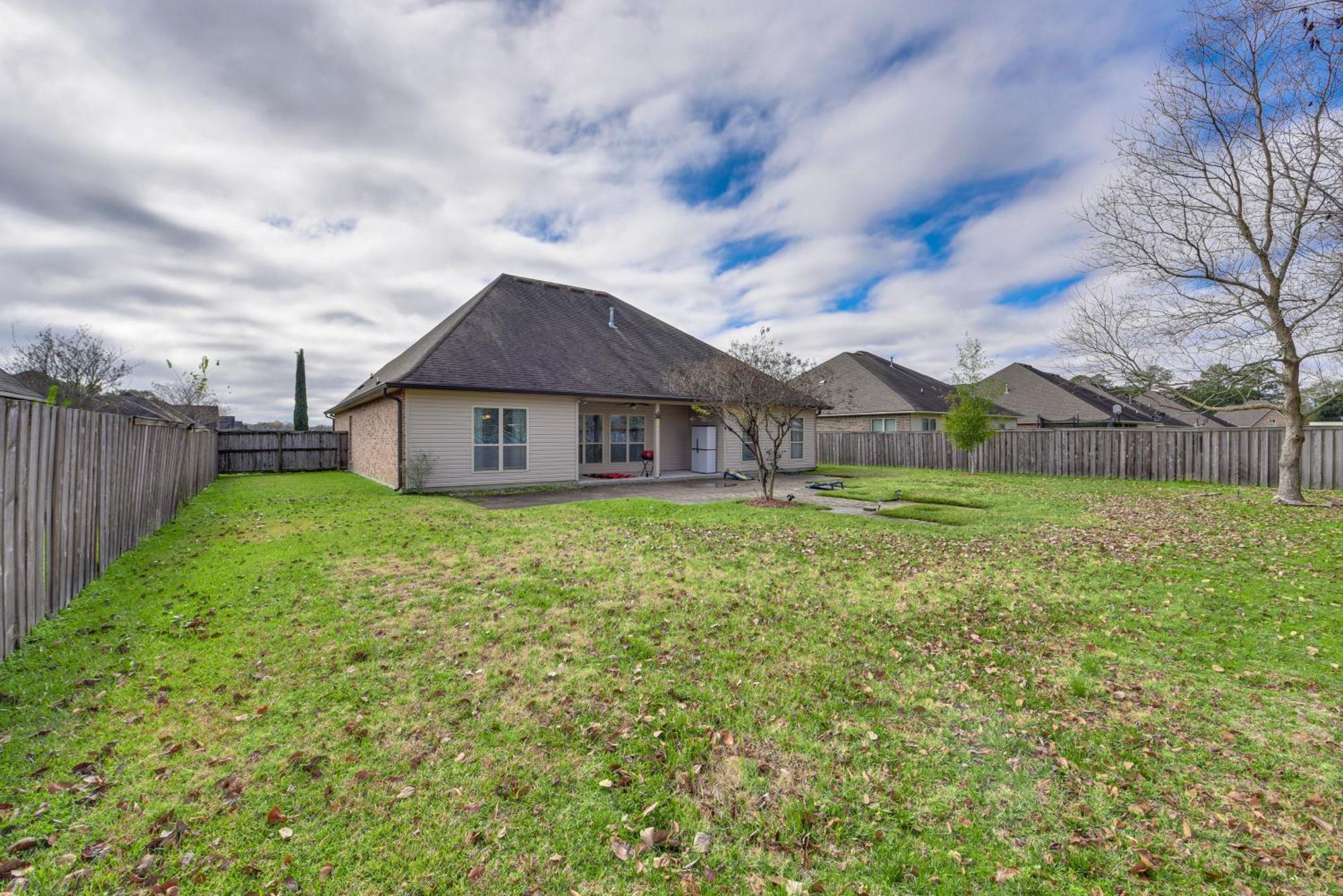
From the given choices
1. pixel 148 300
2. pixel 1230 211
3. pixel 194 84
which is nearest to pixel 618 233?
pixel 194 84

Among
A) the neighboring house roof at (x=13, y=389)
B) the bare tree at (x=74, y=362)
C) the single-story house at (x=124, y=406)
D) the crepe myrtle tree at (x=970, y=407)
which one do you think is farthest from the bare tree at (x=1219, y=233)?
the bare tree at (x=74, y=362)

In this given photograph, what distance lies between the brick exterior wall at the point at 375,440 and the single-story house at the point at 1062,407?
2802cm

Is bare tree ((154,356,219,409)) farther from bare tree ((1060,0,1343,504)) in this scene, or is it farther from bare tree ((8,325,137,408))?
bare tree ((1060,0,1343,504))

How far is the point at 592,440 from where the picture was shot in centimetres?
1817

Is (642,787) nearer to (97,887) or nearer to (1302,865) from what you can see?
(97,887)

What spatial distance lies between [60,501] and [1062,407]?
37987mm

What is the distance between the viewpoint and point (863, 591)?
563cm

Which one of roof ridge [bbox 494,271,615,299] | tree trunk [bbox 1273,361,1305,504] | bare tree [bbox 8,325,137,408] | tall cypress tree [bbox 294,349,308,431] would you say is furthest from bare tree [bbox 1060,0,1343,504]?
tall cypress tree [bbox 294,349,308,431]

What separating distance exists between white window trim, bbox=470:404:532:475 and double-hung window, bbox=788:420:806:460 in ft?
33.1

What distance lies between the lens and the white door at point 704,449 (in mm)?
18672

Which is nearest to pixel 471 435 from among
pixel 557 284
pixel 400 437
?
pixel 400 437

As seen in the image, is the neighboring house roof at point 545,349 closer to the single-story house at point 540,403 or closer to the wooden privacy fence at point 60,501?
the single-story house at point 540,403

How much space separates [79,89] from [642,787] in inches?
474

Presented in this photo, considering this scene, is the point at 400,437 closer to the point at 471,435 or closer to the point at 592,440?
the point at 471,435
